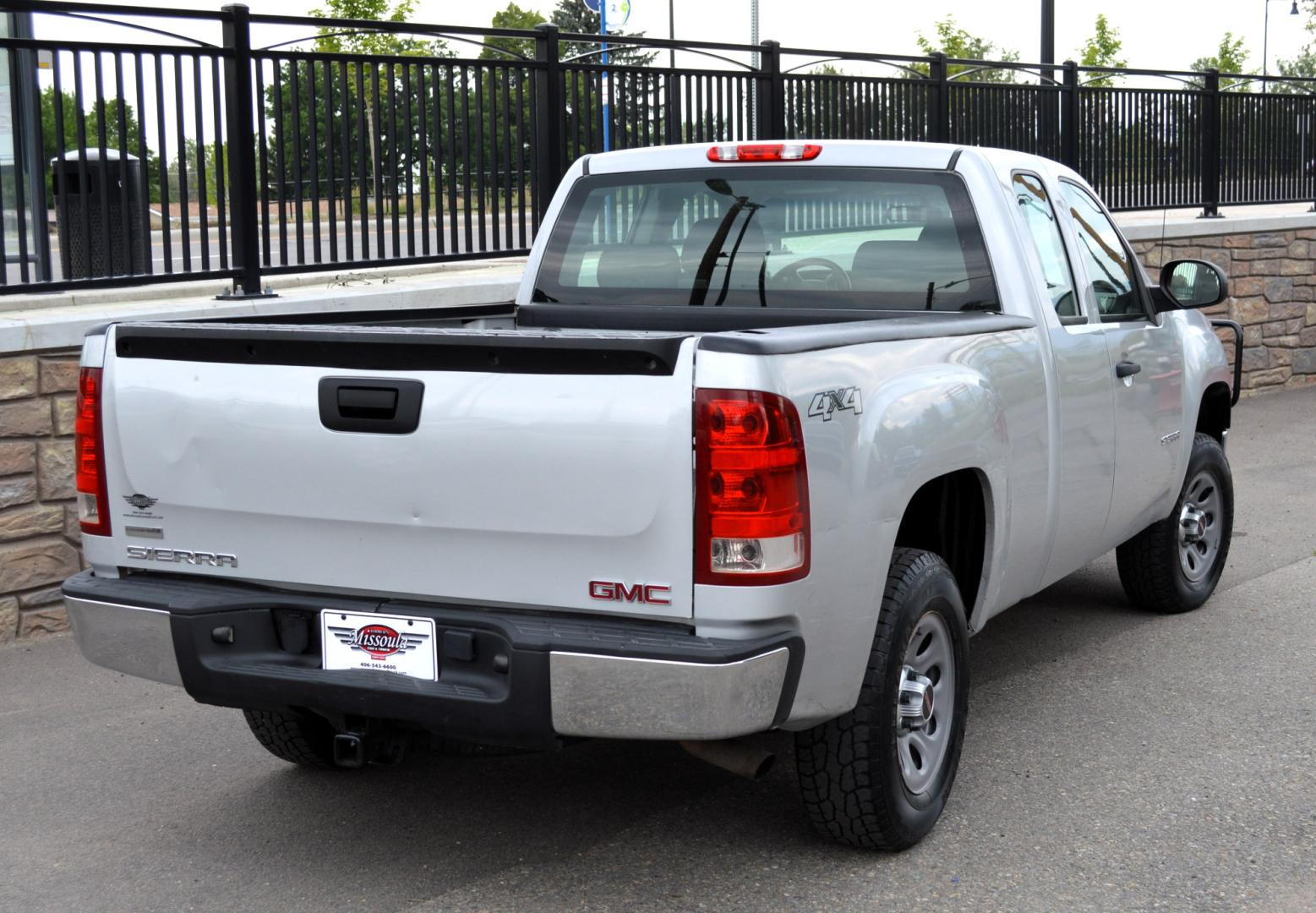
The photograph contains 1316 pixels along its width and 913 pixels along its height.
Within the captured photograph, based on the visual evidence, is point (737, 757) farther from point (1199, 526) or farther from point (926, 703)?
point (1199, 526)

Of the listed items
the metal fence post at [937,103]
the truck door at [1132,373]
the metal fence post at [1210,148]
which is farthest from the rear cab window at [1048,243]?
the metal fence post at [1210,148]

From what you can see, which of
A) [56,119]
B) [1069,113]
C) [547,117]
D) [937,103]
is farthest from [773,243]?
[1069,113]

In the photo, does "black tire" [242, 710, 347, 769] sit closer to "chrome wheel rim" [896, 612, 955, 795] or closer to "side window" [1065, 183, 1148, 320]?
"chrome wheel rim" [896, 612, 955, 795]

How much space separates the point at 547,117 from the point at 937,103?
4.36 meters

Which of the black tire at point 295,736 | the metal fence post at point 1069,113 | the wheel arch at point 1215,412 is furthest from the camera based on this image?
the metal fence post at point 1069,113

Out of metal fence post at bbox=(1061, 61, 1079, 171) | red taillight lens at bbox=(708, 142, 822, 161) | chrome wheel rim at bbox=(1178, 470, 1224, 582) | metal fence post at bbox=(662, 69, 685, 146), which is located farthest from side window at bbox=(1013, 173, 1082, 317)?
metal fence post at bbox=(1061, 61, 1079, 171)

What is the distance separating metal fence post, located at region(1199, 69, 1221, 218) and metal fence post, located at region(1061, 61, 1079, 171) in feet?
5.65

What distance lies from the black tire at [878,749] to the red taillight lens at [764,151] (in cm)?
160

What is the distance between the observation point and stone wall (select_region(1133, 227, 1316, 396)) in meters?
13.6

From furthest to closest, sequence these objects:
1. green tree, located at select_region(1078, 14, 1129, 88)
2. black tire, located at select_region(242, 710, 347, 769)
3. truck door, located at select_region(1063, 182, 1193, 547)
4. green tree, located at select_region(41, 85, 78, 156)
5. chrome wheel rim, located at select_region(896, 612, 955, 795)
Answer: green tree, located at select_region(1078, 14, 1129, 88)
green tree, located at select_region(41, 85, 78, 156)
truck door, located at select_region(1063, 182, 1193, 547)
black tire, located at select_region(242, 710, 347, 769)
chrome wheel rim, located at select_region(896, 612, 955, 795)

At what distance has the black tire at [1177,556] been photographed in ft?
21.1

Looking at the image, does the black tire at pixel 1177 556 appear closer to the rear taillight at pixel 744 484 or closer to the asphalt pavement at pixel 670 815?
the asphalt pavement at pixel 670 815

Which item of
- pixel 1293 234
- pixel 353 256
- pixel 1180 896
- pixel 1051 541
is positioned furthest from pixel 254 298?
pixel 1293 234

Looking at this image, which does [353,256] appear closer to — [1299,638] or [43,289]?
[43,289]
